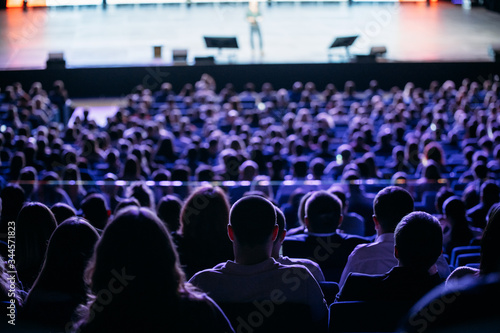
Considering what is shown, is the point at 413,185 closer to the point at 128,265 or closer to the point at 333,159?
the point at 333,159

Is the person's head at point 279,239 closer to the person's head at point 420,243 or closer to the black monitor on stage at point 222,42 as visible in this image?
the person's head at point 420,243

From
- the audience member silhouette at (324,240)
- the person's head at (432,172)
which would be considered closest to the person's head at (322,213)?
the audience member silhouette at (324,240)

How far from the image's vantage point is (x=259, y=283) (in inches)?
99.9

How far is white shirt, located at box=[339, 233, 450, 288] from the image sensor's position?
3.30 metres

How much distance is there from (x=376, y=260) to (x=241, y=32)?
54.5ft

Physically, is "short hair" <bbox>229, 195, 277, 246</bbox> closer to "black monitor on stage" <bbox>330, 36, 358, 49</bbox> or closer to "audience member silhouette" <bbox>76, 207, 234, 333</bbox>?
"audience member silhouette" <bbox>76, 207, 234, 333</bbox>

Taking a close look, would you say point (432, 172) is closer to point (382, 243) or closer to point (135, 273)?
point (382, 243)

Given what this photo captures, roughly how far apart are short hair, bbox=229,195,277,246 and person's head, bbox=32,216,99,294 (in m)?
0.69

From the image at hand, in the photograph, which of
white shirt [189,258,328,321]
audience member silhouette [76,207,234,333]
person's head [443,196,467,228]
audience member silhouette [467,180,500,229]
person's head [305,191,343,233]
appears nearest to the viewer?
audience member silhouette [76,207,234,333]

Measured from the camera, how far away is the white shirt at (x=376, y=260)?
3.30 meters

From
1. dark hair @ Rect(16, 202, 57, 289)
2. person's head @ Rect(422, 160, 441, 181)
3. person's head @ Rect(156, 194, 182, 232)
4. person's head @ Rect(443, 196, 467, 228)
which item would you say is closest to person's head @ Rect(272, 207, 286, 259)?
person's head @ Rect(156, 194, 182, 232)

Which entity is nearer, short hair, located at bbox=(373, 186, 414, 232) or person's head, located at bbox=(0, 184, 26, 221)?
short hair, located at bbox=(373, 186, 414, 232)

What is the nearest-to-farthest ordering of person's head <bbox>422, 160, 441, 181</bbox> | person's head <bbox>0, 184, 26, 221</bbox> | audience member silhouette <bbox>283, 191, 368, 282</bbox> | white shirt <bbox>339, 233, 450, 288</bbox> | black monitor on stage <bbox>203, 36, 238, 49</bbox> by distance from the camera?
1. white shirt <bbox>339, 233, 450, 288</bbox>
2. audience member silhouette <bbox>283, 191, 368, 282</bbox>
3. person's head <bbox>0, 184, 26, 221</bbox>
4. person's head <bbox>422, 160, 441, 181</bbox>
5. black monitor on stage <bbox>203, 36, 238, 49</bbox>

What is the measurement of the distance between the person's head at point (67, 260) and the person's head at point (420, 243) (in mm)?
1476
